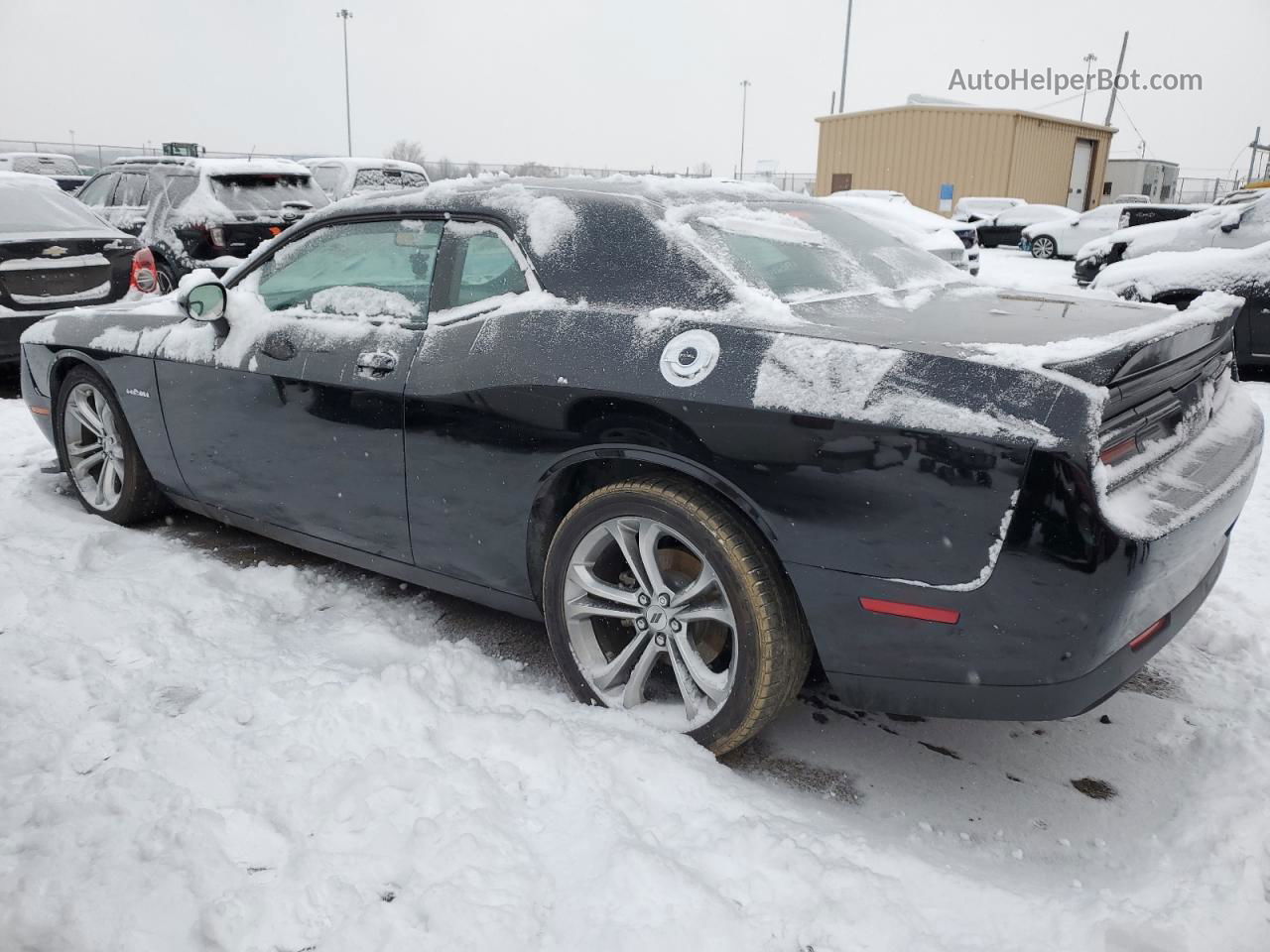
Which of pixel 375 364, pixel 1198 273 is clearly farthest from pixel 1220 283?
pixel 375 364

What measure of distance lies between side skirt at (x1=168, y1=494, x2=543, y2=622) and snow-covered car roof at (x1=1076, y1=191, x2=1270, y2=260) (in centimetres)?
800

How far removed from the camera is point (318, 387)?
10.5ft

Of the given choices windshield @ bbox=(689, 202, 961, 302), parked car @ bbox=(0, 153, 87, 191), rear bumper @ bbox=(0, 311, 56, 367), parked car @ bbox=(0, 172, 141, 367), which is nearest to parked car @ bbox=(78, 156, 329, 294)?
parked car @ bbox=(0, 172, 141, 367)

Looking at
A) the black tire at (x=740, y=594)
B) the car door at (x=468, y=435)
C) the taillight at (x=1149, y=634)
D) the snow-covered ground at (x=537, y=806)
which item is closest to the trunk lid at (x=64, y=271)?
the snow-covered ground at (x=537, y=806)

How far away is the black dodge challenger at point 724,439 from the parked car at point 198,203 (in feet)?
20.7

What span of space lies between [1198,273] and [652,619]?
21.9ft

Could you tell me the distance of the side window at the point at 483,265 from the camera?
113 inches

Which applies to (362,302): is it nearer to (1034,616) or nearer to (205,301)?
(205,301)

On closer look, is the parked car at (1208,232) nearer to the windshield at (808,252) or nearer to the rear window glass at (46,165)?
the windshield at (808,252)

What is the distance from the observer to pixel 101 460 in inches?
173

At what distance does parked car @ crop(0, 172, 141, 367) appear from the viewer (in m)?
6.77

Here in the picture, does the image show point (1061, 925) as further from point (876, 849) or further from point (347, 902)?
point (347, 902)

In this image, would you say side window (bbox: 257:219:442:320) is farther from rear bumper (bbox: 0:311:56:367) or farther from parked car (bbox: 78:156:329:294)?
parked car (bbox: 78:156:329:294)

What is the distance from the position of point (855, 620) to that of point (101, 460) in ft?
12.2
